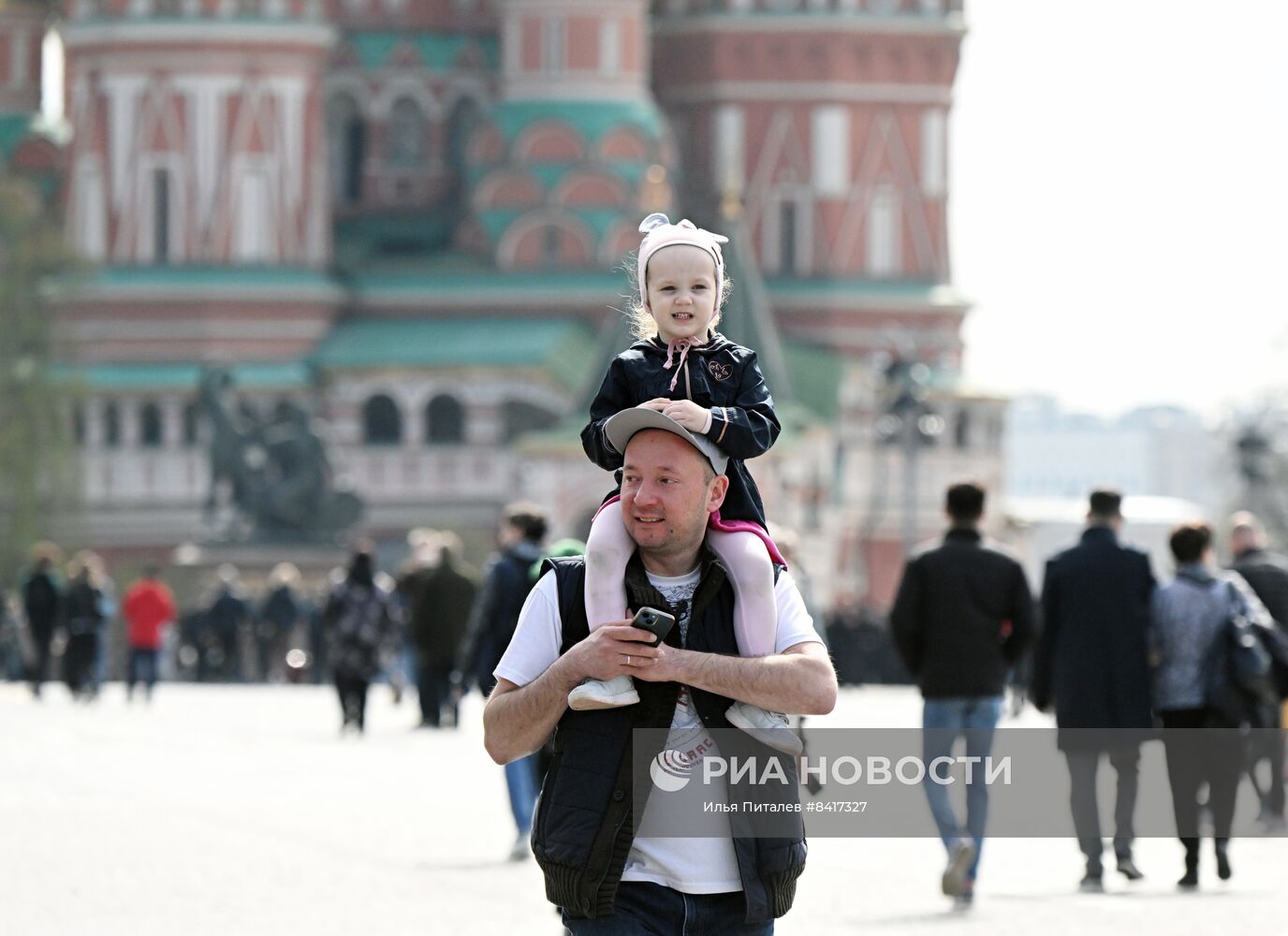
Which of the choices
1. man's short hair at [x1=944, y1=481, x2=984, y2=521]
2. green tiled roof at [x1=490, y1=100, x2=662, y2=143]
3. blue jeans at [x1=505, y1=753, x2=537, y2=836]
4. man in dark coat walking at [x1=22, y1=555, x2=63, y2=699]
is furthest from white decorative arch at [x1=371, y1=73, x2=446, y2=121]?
man's short hair at [x1=944, y1=481, x2=984, y2=521]

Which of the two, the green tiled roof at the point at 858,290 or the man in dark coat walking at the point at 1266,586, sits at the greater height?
the green tiled roof at the point at 858,290

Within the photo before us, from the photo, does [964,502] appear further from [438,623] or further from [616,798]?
[438,623]

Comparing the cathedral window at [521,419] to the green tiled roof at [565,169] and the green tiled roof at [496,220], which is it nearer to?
the green tiled roof at [496,220]

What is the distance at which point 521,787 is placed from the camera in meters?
14.6

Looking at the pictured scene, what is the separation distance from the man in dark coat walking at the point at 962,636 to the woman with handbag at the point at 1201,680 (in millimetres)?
818

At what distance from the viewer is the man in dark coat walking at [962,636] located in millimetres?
12812

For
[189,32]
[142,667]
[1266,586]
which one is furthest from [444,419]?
[1266,586]

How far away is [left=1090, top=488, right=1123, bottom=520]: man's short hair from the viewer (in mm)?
13797

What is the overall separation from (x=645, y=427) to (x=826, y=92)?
210ft

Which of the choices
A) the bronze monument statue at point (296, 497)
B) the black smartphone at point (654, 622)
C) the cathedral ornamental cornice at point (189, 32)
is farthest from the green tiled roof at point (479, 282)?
the black smartphone at point (654, 622)

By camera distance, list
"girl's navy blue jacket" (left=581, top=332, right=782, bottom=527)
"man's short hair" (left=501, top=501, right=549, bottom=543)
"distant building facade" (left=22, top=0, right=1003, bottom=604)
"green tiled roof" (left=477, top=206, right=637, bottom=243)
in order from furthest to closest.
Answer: "green tiled roof" (left=477, top=206, right=637, bottom=243) < "distant building facade" (left=22, top=0, right=1003, bottom=604) < "man's short hair" (left=501, top=501, right=549, bottom=543) < "girl's navy blue jacket" (left=581, top=332, right=782, bottom=527)

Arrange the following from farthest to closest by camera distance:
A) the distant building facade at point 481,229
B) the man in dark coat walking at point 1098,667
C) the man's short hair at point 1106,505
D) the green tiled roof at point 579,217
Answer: the green tiled roof at point 579,217 < the distant building facade at point 481,229 < the man's short hair at point 1106,505 < the man in dark coat walking at point 1098,667

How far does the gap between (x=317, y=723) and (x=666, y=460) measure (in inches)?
746

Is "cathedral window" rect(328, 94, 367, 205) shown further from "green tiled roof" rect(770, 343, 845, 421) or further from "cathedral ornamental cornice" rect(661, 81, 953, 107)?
"green tiled roof" rect(770, 343, 845, 421)
